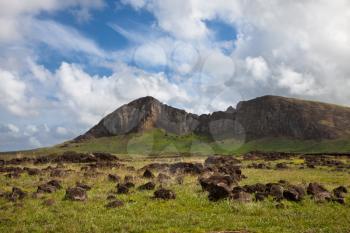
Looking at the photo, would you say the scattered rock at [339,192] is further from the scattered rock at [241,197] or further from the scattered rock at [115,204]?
the scattered rock at [115,204]

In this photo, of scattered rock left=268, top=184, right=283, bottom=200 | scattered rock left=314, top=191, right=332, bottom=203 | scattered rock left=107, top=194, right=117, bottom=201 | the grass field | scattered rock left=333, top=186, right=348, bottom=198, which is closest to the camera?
the grass field

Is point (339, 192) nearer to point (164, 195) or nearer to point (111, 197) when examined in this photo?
point (164, 195)

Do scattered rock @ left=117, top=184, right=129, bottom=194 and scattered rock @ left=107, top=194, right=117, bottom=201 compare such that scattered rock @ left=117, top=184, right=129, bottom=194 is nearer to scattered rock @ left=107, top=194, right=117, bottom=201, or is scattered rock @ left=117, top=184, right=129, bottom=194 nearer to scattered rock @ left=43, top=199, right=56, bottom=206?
scattered rock @ left=107, top=194, right=117, bottom=201

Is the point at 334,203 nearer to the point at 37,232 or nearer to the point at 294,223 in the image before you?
the point at 294,223

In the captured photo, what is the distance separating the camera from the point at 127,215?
979 inches

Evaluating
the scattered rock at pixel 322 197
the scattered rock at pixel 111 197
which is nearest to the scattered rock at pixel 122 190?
Answer: the scattered rock at pixel 111 197

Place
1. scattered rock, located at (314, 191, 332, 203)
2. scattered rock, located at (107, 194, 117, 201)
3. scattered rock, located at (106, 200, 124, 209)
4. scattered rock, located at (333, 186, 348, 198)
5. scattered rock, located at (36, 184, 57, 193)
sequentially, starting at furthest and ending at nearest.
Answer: scattered rock, located at (36, 184, 57, 193), scattered rock, located at (333, 186, 348, 198), scattered rock, located at (107, 194, 117, 201), scattered rock, located at (314, 191, 332, 203), scattered rock, located at (106, 200, 124, 209)

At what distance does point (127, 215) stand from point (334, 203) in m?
14.0

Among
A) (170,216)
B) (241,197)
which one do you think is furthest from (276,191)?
(170,216)

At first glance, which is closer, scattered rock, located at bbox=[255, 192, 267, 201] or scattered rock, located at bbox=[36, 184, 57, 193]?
scattered rock, located at bbox=[255, 192, 267, 201]

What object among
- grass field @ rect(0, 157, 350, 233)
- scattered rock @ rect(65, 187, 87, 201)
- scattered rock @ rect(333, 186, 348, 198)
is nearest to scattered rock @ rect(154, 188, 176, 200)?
grass field @ rect(0, 157, 350, 233)

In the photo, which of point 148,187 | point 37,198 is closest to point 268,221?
point 148,187

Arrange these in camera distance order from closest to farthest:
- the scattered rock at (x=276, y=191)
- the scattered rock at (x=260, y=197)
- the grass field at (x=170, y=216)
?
the grass field at (x=170, y=216), the scattered rock at (x=260, y=197), the scattered rock at (x=276, y=191)

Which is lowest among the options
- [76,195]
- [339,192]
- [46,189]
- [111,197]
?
[339,192]
